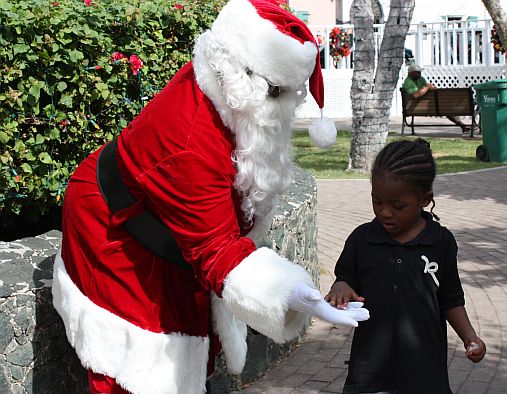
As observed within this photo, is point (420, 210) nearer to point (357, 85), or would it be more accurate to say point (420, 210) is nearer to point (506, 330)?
point (506, 330)

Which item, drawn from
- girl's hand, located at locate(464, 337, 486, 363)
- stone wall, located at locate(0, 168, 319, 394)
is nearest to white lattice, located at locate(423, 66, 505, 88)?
stone wall, located at locate(0, 168, 319, 394)

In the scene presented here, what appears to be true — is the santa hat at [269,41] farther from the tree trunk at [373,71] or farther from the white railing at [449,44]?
the white railing at [449,44]

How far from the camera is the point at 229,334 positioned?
303cm

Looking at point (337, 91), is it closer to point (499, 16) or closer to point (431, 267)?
point (499, 16)

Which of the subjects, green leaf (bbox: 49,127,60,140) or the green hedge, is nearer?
the green hedge

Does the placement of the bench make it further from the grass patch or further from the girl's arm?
the girl's arm

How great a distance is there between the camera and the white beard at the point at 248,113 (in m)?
2.60

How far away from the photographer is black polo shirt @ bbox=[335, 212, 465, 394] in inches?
120

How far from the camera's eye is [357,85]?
11.7m

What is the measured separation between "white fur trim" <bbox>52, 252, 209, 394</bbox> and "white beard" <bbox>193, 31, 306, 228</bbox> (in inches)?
19.8

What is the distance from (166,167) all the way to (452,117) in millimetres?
15301

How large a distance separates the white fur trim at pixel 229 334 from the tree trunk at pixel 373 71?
875cm

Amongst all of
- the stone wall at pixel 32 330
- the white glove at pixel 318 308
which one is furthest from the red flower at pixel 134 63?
the white glove at pixel 318 308

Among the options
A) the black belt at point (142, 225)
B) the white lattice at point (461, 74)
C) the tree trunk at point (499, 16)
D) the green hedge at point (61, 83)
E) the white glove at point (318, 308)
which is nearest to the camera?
the white glove at point (318, 308)
